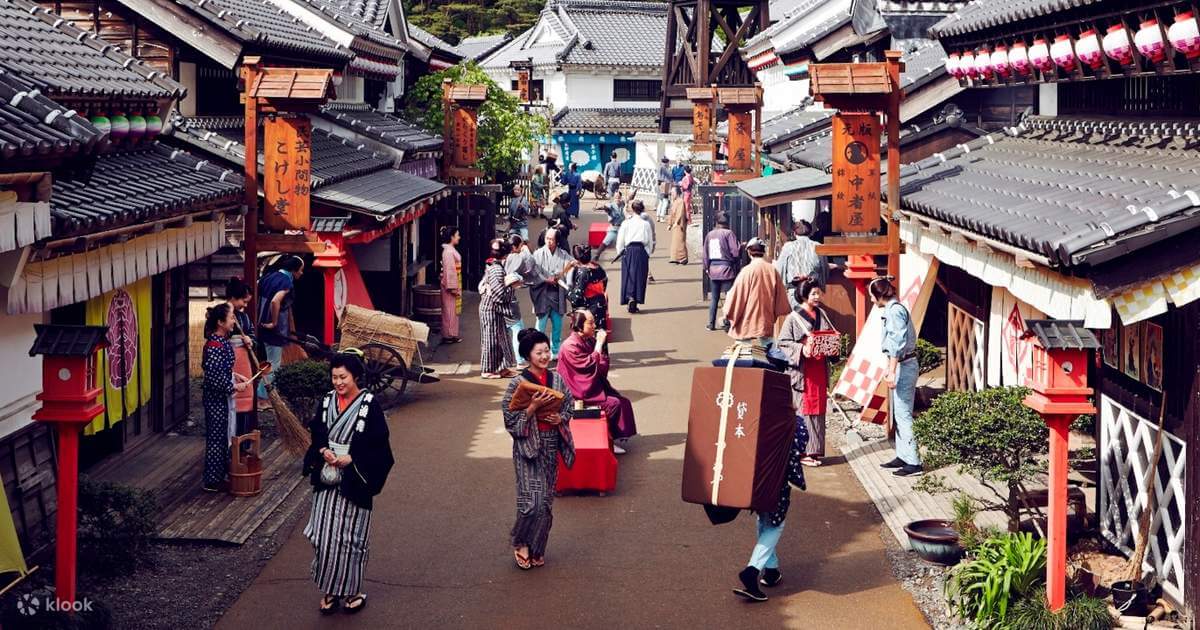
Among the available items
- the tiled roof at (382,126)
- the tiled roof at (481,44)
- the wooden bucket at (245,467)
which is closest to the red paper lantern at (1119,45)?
the wooden bucket at (245,467)

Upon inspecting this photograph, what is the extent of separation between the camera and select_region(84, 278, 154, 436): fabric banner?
1256 centimetres

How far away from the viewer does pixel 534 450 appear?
10438 mm

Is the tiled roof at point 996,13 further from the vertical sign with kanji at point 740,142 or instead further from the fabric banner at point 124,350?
the vertical sign with kanji at point 740,142

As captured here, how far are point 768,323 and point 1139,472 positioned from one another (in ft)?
24.7

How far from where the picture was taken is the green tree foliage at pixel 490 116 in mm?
32062

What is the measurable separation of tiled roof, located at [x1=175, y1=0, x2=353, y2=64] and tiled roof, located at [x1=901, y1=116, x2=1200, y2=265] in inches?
350

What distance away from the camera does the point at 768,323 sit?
16906 mm

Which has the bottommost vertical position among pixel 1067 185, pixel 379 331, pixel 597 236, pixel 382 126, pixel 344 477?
pixel 344 477

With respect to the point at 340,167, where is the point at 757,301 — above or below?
below

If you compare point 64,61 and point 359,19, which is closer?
point 64,61

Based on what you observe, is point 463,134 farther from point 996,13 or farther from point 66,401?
point 66,401

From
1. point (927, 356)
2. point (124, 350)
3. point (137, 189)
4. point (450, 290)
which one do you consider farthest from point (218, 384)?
point (450, 290)

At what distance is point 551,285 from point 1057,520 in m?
11.7

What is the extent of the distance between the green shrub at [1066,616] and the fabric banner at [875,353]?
569 cm
